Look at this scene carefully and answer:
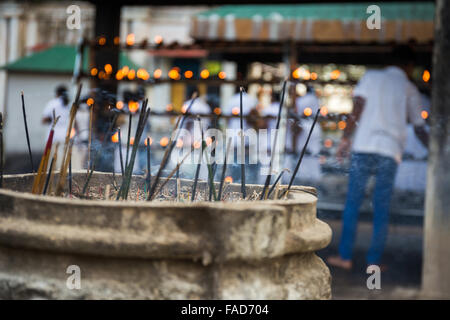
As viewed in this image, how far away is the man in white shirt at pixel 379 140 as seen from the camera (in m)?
4.51

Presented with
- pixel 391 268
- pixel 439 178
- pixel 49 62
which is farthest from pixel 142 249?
pixel 49 62

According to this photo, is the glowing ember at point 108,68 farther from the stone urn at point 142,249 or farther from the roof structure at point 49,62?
the roof structure at point 49,62

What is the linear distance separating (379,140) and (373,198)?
18.7 inches

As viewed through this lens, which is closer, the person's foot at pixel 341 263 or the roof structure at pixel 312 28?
the person's foot at pixel 341 263

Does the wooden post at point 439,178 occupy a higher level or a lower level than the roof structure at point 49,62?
lower

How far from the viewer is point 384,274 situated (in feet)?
15.4

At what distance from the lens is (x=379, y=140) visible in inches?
177

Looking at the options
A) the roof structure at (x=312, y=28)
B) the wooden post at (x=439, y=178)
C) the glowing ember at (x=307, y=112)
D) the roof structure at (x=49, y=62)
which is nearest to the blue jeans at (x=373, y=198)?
the wooden post at (x=439, y=178)

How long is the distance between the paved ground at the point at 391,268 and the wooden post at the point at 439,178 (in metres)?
0.24

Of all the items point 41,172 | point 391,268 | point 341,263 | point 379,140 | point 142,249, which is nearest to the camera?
point 142,249

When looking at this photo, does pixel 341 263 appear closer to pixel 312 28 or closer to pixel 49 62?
pixel 312 28

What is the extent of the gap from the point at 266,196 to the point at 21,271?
3.28ft

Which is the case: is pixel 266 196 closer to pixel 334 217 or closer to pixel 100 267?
pixel 100 267

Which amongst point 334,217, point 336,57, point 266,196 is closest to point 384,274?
point 334,217
